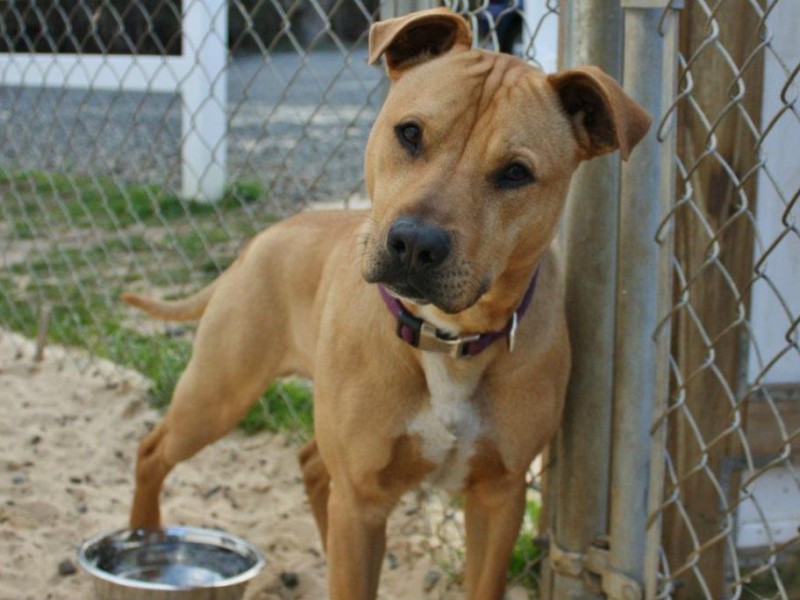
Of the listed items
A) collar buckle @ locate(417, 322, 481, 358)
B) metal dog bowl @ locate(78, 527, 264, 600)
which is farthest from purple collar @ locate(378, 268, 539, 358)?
metal dog bowl @ locate(78, 527, 264, 600)

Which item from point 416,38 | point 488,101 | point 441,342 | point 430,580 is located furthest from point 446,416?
point 430,580

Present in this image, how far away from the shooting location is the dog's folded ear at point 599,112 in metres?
2.83

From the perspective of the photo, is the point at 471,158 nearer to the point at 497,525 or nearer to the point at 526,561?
the point at 497,525

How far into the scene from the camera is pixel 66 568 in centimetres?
407

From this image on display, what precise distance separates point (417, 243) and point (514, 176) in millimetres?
336

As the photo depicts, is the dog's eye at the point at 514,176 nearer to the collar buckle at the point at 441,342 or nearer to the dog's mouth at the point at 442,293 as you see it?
the dog's mouth at the point at 442,293

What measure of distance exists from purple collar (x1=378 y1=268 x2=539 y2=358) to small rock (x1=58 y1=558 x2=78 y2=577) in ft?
5.17

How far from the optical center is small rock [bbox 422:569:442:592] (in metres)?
4.05

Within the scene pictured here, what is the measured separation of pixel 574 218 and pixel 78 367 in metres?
3.15

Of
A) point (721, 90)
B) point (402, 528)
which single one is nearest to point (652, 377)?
point (721, 90)

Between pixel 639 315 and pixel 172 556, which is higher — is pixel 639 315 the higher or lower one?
the higher one

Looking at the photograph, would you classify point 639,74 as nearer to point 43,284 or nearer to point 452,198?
point 452,198

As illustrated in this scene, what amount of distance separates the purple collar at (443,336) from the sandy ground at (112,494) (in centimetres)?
110

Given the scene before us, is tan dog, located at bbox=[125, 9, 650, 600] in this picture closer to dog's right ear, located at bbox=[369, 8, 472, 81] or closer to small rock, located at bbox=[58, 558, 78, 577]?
dog's right ear, located at bbox=[369, 8, 472, 81]
